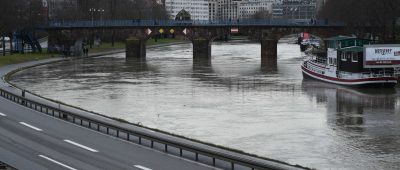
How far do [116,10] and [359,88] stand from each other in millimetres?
119207

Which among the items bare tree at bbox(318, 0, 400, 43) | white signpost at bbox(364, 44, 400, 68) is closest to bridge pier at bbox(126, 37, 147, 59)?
bare tree at bbox(318, 0, 400, 43)

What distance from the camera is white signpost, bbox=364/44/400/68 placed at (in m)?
70.4

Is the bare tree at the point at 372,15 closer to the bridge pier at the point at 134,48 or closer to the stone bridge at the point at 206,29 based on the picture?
the stone bridge at the point at 206,29

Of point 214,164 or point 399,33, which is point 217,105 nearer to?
point 214,164

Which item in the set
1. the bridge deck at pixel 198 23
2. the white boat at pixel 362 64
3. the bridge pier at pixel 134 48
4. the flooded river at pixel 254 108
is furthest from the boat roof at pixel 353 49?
the bridge pier at pixel 134 48

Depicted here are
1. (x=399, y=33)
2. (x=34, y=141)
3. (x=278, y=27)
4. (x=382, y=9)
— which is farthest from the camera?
(x=278, y=27)

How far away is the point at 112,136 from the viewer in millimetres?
35688

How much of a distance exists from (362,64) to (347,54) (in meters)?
2.67

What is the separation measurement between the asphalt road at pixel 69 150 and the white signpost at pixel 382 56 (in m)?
39.8

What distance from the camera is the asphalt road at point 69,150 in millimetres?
28312

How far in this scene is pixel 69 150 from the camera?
31609 millimetres

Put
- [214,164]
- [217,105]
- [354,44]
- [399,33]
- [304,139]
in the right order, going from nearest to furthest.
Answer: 1. [214,164]
2. [304,139]
3. [217,105]
4. [354,44]
5. [399,33]

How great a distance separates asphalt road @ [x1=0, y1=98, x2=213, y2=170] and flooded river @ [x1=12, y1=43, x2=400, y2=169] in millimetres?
5999

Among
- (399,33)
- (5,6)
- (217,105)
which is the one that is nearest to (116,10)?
(5,6)
